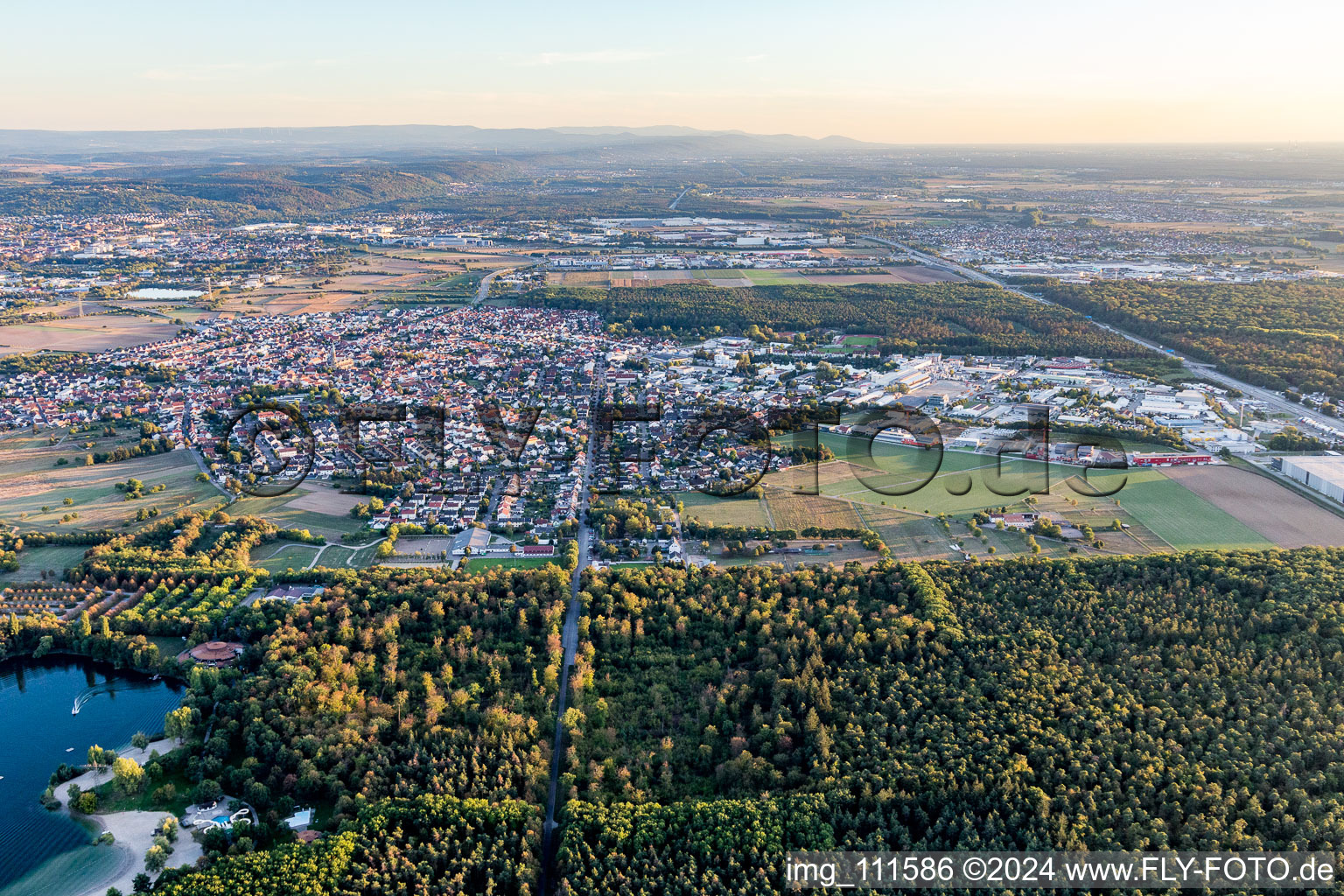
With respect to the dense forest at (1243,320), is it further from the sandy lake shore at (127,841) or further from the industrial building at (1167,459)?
the sandy lake shore at (127,841)

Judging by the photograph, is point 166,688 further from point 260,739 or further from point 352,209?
point 352,209

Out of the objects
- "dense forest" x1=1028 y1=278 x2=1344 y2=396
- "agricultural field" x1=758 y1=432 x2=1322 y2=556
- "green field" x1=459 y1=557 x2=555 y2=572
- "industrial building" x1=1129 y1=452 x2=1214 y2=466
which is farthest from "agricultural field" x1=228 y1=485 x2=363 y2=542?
"dense forest" x1=1028 y1=278 x2=1344 y2=396

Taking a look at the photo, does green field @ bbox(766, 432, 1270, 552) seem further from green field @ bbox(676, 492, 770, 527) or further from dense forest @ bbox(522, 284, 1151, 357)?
dense forest @ bbox(522, 284, 1151, 357)

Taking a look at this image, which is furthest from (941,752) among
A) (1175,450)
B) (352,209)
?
(352,209)

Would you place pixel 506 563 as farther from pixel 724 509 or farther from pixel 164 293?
pixel 164 293

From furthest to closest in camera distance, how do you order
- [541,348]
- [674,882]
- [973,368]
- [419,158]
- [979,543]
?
1. [419,158]
2. [541,348]
3. [973,368]
4. [979,543]
5. [674,882]

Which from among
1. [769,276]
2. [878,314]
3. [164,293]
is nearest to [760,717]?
[878,314]

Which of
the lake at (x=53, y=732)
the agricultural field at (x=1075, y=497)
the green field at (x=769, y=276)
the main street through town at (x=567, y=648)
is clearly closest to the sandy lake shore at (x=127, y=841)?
the lake at (x=53, y=732)
